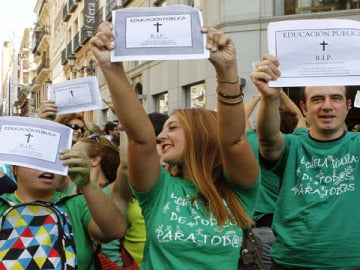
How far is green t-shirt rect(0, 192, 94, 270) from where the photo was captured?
2.59 m

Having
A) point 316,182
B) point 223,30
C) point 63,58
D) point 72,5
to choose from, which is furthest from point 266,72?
point 63,58

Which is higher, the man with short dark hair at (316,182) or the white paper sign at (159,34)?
the white paper sign at (159,34)

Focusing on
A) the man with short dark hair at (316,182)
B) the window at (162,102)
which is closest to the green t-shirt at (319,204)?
the man with short dark hair at (316,182)

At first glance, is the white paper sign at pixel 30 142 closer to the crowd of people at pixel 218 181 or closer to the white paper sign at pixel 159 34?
the crowd of people at pixel 218 181

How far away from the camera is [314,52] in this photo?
273 centimetres

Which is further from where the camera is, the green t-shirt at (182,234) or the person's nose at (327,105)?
the person's nose at (327,105)

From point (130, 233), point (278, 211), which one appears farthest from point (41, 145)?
point (278, 211)

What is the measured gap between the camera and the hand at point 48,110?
3.70m

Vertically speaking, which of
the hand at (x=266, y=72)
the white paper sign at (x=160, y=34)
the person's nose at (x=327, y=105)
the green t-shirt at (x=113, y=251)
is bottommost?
the green t-shirt at (x=113, y=251)

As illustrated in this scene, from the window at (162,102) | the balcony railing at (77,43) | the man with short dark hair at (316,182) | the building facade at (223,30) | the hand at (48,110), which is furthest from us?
the balcony railing at (77,43)

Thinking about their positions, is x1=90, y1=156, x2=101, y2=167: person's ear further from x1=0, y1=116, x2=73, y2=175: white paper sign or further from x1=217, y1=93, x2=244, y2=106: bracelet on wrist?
x1=217, y1=93, x2=244, y2=106: bracelet on wrist

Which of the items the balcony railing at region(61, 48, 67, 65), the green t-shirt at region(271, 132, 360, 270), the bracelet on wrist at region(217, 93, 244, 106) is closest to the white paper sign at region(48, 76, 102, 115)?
the green t-shirt at region(271, 132, 360, 270)

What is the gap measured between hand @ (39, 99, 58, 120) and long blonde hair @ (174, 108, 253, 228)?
1.32 meters

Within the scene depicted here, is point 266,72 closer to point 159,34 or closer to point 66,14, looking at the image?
point 159,34
